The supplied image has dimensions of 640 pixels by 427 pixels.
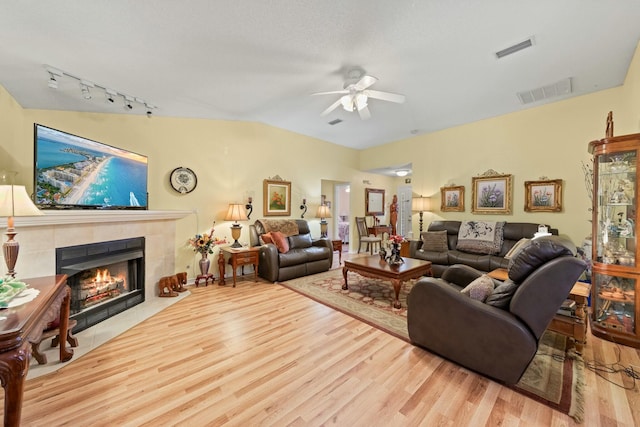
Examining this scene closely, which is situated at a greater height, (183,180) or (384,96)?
(384,96)

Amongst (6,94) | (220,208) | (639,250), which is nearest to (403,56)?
(639,250)

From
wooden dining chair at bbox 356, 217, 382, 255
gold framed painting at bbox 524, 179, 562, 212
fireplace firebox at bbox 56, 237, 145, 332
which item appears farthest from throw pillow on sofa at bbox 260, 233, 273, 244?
gold framed painting at bbox 524, 179, 562, 212

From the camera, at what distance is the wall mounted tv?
2334 millimetres

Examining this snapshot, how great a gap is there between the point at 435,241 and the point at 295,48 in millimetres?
3855

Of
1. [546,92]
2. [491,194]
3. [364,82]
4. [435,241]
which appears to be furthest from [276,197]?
[546,92]

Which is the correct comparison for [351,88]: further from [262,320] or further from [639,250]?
[639,250]

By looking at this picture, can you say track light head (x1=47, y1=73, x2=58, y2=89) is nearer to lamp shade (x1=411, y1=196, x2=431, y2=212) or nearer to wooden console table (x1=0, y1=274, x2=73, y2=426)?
wooden console table (x1=0, y1=274, x2=73, y2=426)

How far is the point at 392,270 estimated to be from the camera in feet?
10.6

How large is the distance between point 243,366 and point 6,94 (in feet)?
11.9

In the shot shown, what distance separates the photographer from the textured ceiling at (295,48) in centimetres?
195

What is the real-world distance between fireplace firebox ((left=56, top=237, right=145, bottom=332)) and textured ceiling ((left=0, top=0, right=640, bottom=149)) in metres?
1.80

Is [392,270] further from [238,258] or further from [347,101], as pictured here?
[238,258]

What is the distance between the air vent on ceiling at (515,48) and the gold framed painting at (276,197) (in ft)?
13.0

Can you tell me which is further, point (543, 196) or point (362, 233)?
point (362, 233)
